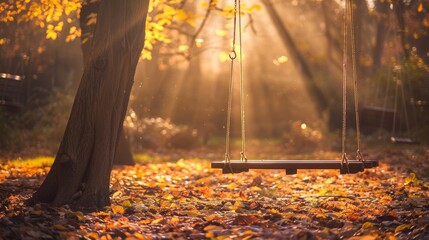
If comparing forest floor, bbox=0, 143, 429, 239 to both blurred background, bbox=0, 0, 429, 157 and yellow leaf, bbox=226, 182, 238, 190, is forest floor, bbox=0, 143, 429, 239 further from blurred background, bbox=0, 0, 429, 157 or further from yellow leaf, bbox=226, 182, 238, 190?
blurred background, bbox=0, 0, 429, 157

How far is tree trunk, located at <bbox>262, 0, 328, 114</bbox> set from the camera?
19744 mm

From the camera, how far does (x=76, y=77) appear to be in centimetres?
2058

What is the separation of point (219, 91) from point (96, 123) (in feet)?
46.4

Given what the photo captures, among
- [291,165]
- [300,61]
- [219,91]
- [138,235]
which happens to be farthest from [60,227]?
[300,61]

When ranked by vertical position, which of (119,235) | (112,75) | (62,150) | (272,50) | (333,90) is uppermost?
(272,50)

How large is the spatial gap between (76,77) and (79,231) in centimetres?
1589

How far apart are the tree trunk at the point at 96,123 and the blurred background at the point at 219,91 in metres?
6.68

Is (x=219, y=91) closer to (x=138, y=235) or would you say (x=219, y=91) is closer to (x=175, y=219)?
(x=175, y=219)

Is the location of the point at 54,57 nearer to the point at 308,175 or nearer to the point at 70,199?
the point at 308,175

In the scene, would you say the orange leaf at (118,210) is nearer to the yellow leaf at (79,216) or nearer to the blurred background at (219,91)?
the yellow leaf at (79,216)

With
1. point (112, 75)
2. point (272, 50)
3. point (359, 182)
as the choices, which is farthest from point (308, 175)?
point (272, 50)

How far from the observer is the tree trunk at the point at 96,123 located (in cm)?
650

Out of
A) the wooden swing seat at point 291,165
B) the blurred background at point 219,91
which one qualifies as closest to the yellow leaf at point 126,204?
the wooden swing seat at point 291,165

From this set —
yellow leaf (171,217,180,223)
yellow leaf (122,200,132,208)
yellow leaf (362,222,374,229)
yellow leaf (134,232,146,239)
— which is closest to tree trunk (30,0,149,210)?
yellow leaf (122,200,132,208)
